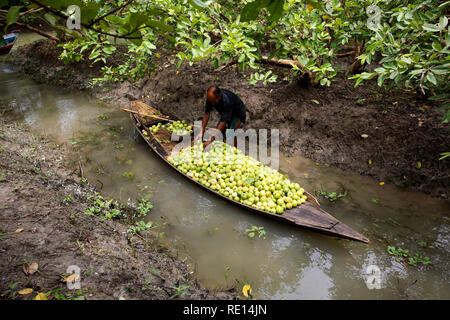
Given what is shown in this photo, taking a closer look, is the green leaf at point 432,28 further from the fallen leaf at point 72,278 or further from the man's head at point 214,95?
the fallen leaf at point 72,278

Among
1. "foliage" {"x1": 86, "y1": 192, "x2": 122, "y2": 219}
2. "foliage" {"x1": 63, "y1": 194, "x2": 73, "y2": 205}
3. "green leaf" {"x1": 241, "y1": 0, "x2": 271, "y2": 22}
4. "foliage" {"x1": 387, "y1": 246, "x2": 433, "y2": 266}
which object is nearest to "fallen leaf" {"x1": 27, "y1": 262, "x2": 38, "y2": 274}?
"foliage" {"x1": 86, "y1": 192, "x2": 122, "y2": 219}

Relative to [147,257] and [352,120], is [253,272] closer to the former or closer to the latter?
[147,257]

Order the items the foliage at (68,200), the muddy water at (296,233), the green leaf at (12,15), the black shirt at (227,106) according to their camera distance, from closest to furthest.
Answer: the green leaf at (12,15) → the muddy water at (296,233) → the foliage at (68,200) → the black shirt at (227,106)

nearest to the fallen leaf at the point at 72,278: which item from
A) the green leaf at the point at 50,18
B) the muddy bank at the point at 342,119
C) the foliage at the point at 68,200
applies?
→ the foliage at the point at 68,200

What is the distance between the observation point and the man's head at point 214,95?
4.78 m

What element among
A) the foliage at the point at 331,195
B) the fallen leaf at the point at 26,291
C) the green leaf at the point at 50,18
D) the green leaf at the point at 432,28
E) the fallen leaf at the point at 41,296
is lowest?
the fallen leaf at the point at 41,296

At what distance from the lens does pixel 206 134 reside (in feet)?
20.0

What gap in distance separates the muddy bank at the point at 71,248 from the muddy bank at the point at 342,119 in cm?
387

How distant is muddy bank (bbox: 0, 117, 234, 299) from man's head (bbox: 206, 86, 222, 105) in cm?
254

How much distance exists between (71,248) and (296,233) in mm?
3199

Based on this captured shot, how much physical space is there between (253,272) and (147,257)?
4.96ft

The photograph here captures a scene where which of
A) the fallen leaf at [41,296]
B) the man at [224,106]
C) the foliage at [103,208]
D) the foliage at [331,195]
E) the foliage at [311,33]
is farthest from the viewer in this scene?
the man at [224,106]

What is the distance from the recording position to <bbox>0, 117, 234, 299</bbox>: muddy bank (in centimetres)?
245
